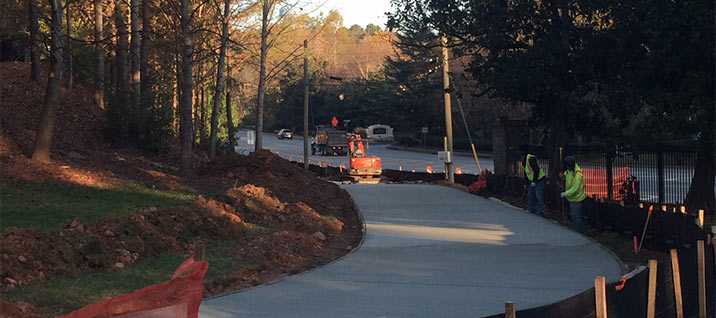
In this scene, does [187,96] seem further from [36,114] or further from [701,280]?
[701,280]

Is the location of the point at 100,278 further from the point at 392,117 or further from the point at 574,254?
the point at 392,117

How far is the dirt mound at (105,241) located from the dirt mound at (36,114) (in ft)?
30.2

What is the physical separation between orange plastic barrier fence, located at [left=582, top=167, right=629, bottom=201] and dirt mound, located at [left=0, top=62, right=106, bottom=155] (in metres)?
15.4

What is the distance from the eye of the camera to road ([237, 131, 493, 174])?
60.5 metres

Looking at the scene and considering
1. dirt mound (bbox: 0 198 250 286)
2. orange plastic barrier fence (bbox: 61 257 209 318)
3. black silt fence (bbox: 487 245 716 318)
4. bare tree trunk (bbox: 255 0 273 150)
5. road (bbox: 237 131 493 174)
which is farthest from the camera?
road (bbox: 237 131 493 174)

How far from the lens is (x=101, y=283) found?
10797 mm

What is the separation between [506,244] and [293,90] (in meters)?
96.2

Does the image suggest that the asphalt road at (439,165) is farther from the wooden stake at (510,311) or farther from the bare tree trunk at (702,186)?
the wooden stake at (510,311)

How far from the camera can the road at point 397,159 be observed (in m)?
60.5

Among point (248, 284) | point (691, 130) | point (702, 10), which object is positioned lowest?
point (248, 284)

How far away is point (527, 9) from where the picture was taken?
23156mm

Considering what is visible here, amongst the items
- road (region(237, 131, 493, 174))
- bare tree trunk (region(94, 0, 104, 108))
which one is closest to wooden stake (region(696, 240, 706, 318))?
bare tree trunk (region(94, 0, 104, 108))

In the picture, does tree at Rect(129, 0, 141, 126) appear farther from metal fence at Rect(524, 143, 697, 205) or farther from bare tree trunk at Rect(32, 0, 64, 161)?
metal fence at Rect(524, 143, 697, 205)

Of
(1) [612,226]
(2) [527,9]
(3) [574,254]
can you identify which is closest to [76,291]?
(3) [574,254]
